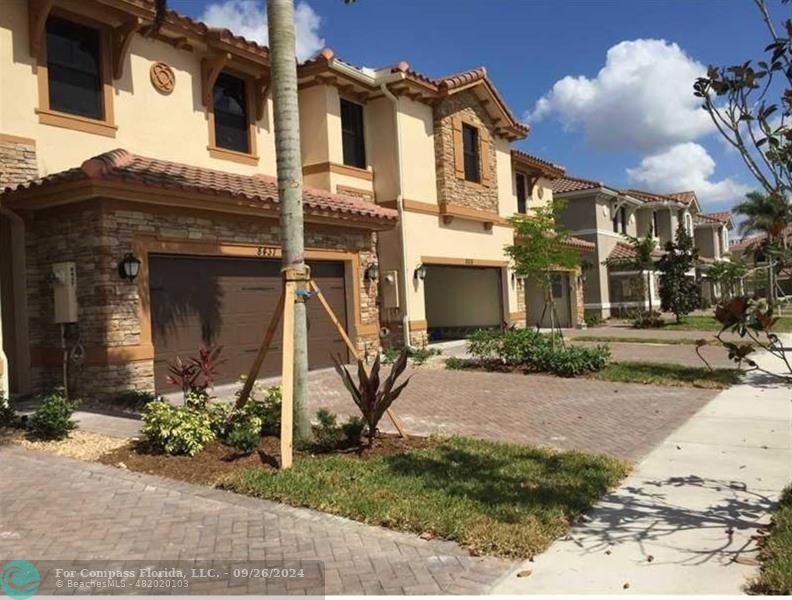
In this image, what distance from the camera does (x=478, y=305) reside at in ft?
74.7

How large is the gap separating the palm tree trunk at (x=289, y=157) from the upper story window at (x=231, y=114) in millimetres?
7095

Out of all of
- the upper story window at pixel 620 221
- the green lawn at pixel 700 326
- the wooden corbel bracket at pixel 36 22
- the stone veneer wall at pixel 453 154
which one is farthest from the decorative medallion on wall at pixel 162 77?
the upper story window at pixel 620 221

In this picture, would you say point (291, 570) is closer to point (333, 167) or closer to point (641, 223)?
point (333, 167)

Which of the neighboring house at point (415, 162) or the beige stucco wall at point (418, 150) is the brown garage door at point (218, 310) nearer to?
the neighboring house at point (415, 162)

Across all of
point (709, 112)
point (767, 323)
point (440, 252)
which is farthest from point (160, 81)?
point (767, 323)

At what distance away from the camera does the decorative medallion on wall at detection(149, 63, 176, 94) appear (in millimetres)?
12859

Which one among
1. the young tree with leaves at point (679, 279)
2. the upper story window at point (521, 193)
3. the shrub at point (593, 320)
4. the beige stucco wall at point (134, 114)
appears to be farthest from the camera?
the shrub at point (593, 320)

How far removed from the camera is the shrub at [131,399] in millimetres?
9727

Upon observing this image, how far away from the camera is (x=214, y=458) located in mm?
6879

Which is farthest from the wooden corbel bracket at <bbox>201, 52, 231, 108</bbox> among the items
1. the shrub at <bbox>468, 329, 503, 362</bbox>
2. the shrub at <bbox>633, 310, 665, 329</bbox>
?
the shrub at <bbox>633, 310, 665, 329</bbox>

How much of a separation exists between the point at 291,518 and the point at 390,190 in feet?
41.7

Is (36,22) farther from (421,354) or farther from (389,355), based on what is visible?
(421,354)

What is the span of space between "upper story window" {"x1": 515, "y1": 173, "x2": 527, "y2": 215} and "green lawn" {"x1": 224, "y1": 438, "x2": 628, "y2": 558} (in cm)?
1862

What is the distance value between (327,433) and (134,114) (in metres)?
8.16
